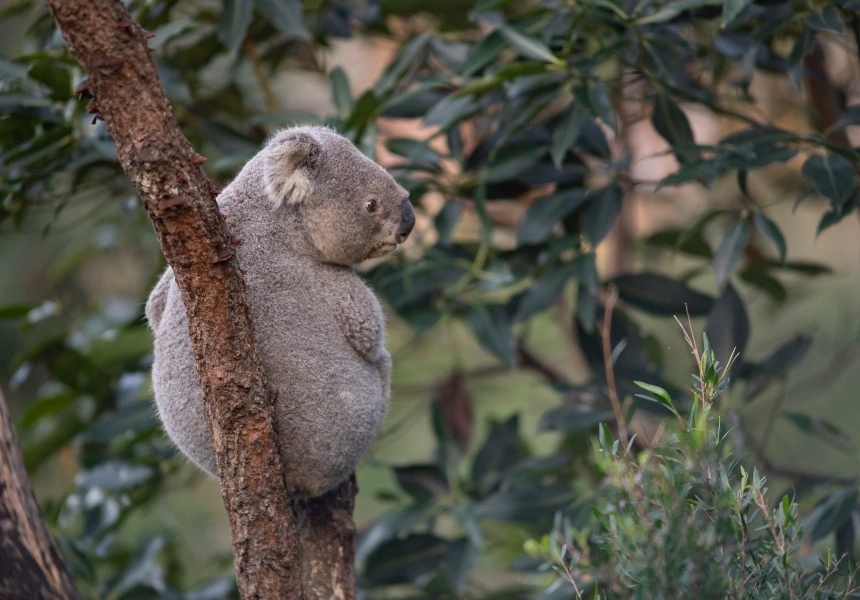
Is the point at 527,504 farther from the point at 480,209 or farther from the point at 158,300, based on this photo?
the point at 158,300

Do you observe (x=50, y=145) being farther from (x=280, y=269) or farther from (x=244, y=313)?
(x=244, y=313)

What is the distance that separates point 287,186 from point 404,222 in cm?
32

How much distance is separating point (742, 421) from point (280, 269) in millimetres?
1922

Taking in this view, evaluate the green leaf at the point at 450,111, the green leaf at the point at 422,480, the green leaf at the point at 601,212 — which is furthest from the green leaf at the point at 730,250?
the green leaf at the point at 422,480

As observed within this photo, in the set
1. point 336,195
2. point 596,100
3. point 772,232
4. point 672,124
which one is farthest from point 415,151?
point 772,232

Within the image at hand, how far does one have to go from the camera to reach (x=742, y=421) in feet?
9.78

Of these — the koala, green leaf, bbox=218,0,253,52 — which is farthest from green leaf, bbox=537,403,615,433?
green leaf, bbox=218,0,253,52

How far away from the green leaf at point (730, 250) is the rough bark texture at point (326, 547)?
1425 mm

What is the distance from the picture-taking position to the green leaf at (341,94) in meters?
3.09

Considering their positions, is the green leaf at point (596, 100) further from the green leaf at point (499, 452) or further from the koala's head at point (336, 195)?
the green leaf at point (499, 452)

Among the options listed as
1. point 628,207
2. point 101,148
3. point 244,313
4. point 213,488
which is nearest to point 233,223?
point 244,313

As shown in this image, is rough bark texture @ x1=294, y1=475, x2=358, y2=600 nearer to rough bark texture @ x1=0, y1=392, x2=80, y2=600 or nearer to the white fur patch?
rough bark texture @ x1=0, y1=392, x2=80, y2=600

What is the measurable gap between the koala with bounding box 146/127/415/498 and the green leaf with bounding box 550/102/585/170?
0.78 meters

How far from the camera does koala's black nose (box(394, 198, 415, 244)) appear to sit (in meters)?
2.05
